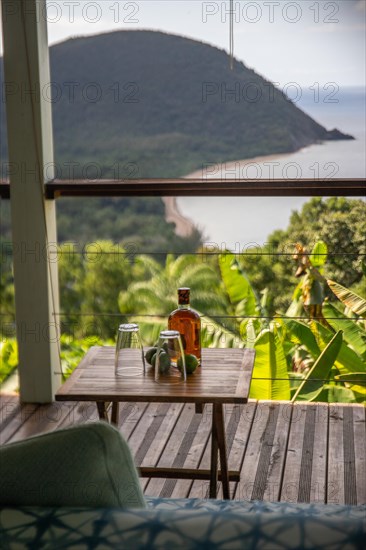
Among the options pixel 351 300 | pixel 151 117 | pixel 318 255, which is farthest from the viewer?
pixel 151 117

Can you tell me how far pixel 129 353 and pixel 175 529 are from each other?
1.35 metres

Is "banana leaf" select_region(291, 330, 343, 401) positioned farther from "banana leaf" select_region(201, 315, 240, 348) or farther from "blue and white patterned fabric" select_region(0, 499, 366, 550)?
"blue and white patterned fabric" select_region(0, 499, 366, 550)

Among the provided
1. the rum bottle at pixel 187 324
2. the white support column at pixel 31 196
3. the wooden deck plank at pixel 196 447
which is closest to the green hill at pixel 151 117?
the white support column at pixel 31 196

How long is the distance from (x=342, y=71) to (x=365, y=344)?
1578 cm

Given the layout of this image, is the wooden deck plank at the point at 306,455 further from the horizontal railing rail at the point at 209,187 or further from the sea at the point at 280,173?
the sea at the point at 280,173

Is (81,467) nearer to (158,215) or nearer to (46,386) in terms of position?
(46,386)

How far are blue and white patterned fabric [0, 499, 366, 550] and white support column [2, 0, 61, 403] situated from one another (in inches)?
92.5

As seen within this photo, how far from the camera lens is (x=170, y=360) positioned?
223 centimetres

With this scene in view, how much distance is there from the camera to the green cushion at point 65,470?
3.32 ft

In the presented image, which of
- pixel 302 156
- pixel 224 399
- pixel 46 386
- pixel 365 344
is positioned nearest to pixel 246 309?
pixel 365 344

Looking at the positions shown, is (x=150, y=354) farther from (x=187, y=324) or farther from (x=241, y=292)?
(x=241, y=292)

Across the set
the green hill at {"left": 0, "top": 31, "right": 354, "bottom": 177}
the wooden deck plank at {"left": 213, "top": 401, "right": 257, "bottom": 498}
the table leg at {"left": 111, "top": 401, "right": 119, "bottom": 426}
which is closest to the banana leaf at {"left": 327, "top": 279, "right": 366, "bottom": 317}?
the wooden deck plank at {"left": 213, "top": 401, "right": 257, "bottom": 498}

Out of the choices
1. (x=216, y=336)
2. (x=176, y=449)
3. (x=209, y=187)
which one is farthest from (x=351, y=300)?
(x=216, y=336)

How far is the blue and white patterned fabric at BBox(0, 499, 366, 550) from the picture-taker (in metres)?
0.89
